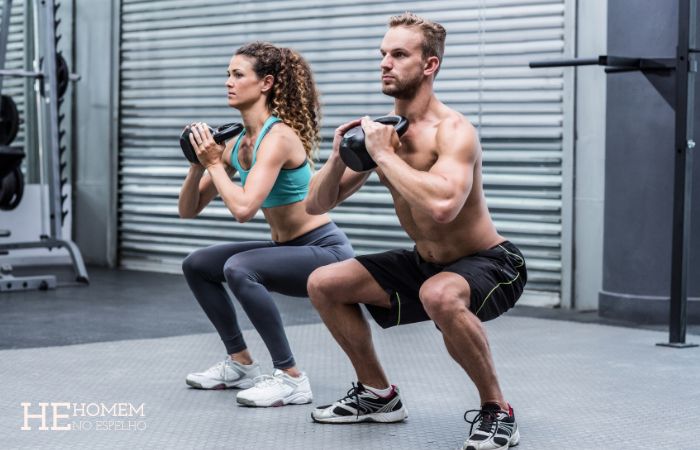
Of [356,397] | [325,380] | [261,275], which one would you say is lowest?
[325,380]

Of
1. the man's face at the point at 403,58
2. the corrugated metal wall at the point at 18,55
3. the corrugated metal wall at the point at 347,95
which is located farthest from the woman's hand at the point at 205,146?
the corrugated metal wall at the point at 18,55

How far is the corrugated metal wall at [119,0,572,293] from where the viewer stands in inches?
241

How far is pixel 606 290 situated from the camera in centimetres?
565

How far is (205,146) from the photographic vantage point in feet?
11.3

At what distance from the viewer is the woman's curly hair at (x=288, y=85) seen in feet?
12.2

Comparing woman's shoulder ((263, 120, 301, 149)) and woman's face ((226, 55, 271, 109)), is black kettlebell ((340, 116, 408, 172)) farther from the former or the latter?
woman's face ((226, 55, 271, 109))

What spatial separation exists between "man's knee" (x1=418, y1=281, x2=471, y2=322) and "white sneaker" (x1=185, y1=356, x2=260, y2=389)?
1065 mm

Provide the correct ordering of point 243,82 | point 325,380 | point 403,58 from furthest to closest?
point 325,380 < point 243,82 < point 403,58

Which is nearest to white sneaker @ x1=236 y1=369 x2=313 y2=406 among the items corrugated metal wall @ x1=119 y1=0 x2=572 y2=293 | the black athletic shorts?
the black athletic shorts

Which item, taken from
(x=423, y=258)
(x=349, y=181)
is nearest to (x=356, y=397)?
(x=423, y=258)

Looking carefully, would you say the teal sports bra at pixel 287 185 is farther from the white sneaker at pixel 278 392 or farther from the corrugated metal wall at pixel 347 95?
the corrugated metal wall at pixel 347 95

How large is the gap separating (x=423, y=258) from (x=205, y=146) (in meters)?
0.80

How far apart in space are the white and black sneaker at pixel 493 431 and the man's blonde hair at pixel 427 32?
0.96 m

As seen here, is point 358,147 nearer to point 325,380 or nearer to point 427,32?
point 427,32
